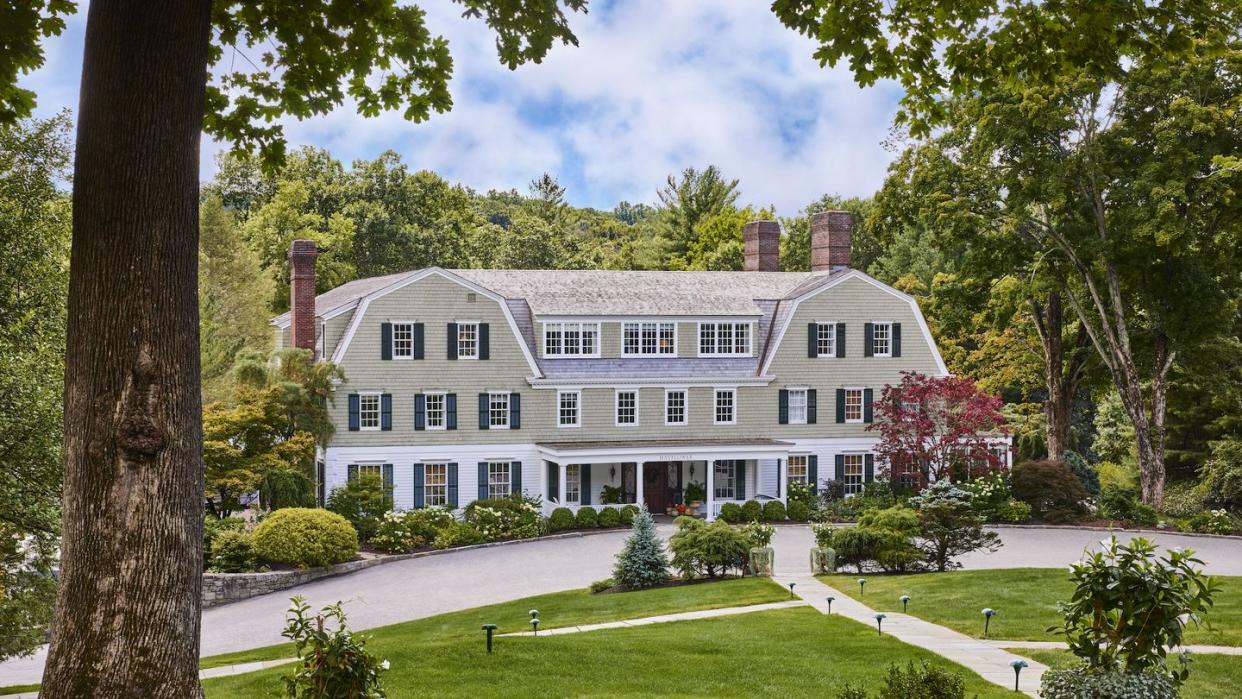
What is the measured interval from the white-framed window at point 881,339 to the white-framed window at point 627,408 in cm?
839

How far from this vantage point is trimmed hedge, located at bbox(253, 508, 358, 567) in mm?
26438

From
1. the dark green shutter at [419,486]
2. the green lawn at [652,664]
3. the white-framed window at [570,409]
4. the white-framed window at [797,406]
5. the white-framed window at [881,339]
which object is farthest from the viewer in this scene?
the white-framed window at [881,339]

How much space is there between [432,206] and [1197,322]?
41.5m

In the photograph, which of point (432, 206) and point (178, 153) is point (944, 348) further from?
point (178, 153)

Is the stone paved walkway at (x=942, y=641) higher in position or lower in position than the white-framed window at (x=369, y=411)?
lower

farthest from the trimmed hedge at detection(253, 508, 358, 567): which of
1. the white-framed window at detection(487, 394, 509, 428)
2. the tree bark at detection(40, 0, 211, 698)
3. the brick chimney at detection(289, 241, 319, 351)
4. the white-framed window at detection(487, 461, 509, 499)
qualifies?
the tree bark at detection(40, 0, 211, 698)

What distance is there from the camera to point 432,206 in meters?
64.1

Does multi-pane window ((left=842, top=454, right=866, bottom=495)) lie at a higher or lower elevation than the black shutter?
lower

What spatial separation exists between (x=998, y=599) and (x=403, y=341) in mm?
19730

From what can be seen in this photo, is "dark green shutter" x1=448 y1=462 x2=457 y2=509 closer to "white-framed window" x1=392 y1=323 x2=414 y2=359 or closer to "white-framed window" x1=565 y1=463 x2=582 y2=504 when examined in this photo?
"white-framed window" x1=565 y1=463 x2=582 y2=504

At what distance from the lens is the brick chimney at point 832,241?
3984 cm

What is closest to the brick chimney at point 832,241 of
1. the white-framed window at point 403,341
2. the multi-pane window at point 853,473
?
the multi-pane window at point 853,473

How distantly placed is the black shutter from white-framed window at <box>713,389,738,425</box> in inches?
380

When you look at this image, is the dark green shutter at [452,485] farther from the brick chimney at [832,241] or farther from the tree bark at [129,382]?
the tree bark at [129,382]
